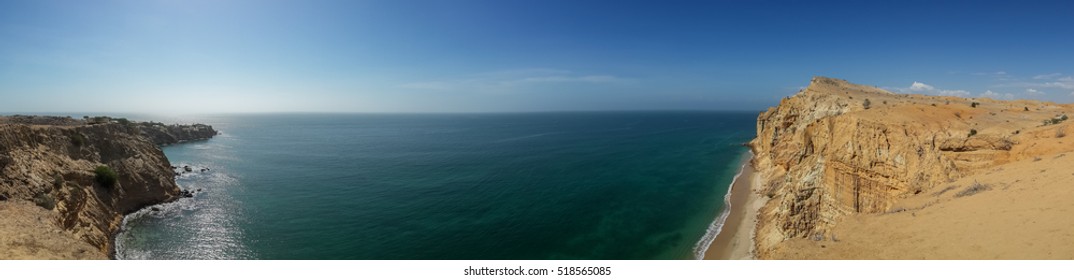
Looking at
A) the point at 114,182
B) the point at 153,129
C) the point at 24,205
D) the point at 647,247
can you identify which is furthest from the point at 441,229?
the point at 153,129

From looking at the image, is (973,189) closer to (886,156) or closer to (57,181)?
(886,156)

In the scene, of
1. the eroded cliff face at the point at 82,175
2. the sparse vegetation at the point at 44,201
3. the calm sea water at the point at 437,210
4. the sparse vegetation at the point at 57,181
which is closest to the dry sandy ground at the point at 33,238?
the eroded cliff face at the point at 82,175

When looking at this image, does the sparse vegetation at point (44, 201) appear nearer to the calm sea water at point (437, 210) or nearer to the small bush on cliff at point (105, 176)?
the calm sea water at point (437, 210)

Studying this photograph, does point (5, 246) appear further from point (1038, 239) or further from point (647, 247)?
point (1038, 239)

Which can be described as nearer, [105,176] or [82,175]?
[82,175]

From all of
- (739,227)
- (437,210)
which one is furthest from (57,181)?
(739,227)

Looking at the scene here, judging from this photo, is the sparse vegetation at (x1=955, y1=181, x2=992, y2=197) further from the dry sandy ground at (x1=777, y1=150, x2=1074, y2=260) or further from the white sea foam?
the white sea foam
